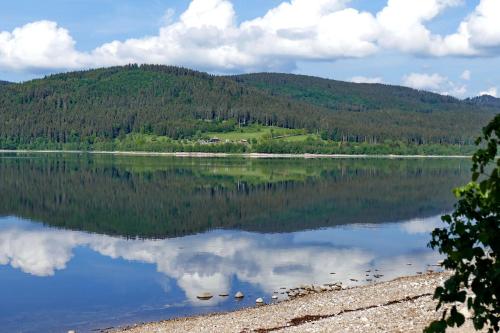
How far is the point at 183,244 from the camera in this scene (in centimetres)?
5738

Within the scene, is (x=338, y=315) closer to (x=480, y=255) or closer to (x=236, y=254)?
(x=480, y=255)

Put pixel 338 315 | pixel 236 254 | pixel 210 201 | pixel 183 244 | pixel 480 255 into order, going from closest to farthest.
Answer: pixel 480 255
pixel 338 315
pixel 236 254
pixel 183 244
pixel 210 201

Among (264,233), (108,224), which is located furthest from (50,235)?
(264,233)

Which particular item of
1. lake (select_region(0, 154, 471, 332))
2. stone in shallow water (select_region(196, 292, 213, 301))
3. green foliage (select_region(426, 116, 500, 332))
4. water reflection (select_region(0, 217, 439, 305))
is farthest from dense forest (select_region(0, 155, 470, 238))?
green foliage (select_region(426, 116, 500, 332))

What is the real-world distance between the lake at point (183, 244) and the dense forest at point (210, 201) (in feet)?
0.82

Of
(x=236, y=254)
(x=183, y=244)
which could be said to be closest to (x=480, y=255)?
(x=236, y=254)

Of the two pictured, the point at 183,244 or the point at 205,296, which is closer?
the point at 205,296

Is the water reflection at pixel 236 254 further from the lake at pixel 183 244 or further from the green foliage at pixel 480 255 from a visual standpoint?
the green foliage at pixel 480 255

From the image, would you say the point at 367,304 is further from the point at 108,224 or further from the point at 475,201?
the point at 108,224

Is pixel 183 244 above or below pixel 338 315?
below

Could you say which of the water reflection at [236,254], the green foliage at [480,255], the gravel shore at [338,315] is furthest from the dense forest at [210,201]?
the green foliage at [480,255]

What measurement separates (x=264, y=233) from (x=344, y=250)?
13.9 metres

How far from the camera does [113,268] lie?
4634 centimetres

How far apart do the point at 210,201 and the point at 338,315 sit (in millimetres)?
69991
